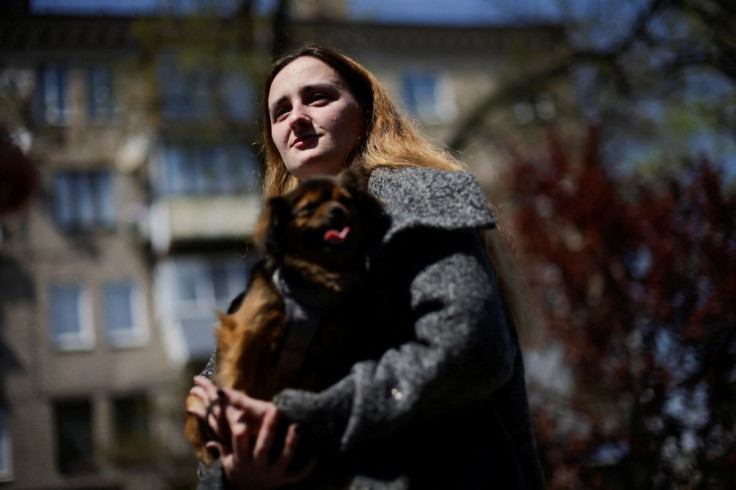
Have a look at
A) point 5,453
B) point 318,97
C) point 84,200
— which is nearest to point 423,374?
point 318,97

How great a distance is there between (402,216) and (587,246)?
23.5 ft

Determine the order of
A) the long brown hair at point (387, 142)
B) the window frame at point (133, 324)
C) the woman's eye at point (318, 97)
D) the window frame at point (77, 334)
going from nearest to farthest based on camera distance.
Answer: the long brown hair at point (387, 142), the woman's eye at point (318, 97), the window frame at point (77, 334), the window frame at point (133, 324)

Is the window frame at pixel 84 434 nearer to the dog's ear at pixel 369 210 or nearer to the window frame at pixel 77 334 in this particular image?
the window frame at pixel 77 334

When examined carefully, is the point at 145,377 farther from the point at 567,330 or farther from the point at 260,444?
the point at 260,444

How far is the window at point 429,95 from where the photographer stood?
93.6 feet

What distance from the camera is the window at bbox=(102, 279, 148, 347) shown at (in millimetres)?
25422

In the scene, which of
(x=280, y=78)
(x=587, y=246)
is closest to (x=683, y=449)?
(x=587, y=246)

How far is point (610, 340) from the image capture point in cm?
794

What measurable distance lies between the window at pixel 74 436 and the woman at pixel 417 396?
79.5ft

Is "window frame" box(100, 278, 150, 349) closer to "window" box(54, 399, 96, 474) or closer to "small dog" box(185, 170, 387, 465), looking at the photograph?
"window" box(54, 399, 96, 474)

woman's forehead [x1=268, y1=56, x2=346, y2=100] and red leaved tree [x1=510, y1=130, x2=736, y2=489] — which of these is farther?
red leaved tree [x1=510, y1=130, x2=736, y2=489]

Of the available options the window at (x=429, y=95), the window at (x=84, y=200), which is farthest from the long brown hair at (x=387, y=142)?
the window at (x=429, y=95)

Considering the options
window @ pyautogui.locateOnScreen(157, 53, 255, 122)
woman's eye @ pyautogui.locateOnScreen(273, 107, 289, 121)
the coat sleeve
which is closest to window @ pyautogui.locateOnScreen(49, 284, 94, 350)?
window @ pyautogui.locateOnScreen(157, 53, 255, 122)

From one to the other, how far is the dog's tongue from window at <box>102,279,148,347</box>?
24450mm
